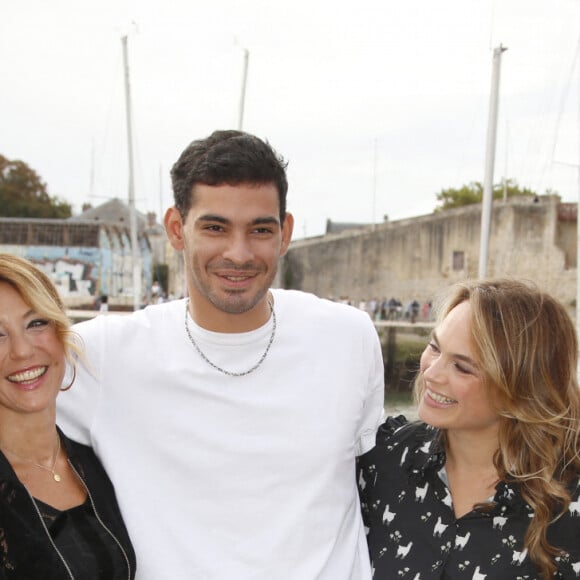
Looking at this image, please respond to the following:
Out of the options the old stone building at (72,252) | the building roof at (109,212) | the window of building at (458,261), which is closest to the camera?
the window of building at (458,261)

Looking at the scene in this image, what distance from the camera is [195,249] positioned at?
252 centimetres

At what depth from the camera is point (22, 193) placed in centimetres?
4550

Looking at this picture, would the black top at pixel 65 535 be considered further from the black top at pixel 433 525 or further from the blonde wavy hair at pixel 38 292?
the black top at pixel 433 525

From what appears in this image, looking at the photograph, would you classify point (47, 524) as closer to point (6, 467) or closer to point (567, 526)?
point (6, 467)

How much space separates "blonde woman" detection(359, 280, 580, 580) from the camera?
233 cm

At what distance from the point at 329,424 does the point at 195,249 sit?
0.82 m

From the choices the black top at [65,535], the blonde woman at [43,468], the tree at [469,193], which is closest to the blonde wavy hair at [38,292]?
the blonde woman at [43,468]

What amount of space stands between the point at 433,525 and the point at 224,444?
795 millimetres

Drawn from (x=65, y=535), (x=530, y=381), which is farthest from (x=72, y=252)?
(x=530, y=381)

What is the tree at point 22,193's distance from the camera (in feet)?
145

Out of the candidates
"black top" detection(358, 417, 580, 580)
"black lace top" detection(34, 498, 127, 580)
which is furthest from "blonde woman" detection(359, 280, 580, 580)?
"black lace top" detection(34, 498, 127, 580)

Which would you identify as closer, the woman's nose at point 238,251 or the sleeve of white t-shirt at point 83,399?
the woman's nose at point 238,251

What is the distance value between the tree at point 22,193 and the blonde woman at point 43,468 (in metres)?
45.4

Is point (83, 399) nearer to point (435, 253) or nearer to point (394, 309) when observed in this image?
point (394, 309)
